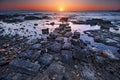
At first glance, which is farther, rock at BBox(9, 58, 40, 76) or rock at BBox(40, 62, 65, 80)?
rock at BBox(9, 58, 40, 76)

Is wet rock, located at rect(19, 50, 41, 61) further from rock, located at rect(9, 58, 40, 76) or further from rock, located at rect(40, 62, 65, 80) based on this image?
rock, located at rect(40, 62, 65, 80)

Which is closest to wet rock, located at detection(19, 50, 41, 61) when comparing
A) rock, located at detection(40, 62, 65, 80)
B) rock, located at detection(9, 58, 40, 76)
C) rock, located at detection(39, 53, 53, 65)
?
rock, located at detection(39, 53, 53, 65)

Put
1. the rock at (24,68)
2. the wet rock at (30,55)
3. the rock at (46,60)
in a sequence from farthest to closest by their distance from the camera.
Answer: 1. the wet rock at (30,55)
2. the rock at (46,60)
3. the rock at (24,68)

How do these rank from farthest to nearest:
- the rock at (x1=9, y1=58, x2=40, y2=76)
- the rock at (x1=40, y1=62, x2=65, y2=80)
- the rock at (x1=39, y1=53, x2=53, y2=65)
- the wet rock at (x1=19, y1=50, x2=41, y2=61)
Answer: the wet rock at (x1=19, y1=50, x2=41, y2=61) < the rock at (x1=39, y1=53, x2=53, y2=65) < the rock at (x1=9, y1=58, x2=40, y2=76) < the rock at (x1=40, y1=62, x2=65, y2=80)

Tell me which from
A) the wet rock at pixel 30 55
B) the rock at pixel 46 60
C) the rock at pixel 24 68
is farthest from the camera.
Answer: the wet rock at pixel 30 55

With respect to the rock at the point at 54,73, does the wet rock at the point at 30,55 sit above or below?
above

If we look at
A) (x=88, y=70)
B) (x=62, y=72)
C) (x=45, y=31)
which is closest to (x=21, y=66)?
(x=62, y=72)

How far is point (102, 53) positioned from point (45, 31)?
7.84m

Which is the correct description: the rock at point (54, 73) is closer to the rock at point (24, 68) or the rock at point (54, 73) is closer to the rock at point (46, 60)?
the rock at point (24, 68)

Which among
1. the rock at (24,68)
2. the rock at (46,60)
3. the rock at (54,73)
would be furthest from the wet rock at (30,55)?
the rock at (54,73)

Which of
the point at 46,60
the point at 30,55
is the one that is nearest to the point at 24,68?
the point at 46,60

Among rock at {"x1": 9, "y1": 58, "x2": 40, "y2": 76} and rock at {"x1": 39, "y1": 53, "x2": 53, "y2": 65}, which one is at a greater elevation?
rock at {"x1": 9, "y1": 58, "x2": 40, "y2": 76}

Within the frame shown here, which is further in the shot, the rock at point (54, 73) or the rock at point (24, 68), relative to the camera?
the rock at point (24, 68)

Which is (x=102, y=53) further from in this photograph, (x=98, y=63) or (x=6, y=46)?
(x=6, y=46)
